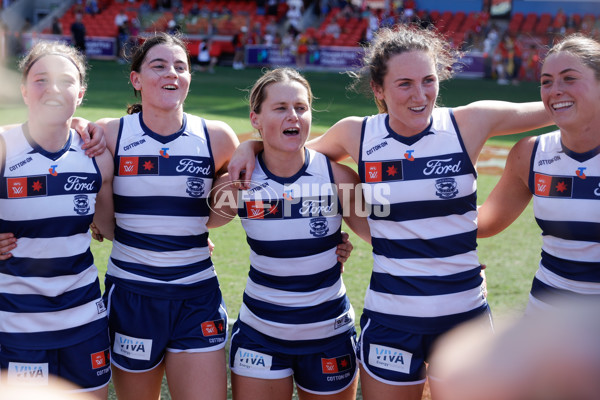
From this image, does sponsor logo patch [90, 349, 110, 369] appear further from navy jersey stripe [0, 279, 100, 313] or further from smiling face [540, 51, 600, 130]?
smiling face [540, 51, 600, 130]

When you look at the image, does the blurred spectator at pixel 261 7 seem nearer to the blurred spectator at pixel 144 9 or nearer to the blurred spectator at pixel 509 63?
the blurred spectator at pixel 144 9

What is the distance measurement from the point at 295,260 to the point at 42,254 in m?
1.21

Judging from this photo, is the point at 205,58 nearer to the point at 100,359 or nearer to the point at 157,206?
the point at 157,206

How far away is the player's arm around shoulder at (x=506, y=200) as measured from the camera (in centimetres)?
360

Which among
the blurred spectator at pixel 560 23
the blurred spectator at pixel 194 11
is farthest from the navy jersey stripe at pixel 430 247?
the blurred spectator at pixel 194 11

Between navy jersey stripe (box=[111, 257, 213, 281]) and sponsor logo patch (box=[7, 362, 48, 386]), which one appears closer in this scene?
sponsor logo patch (box=[7, 362, 48, 386])

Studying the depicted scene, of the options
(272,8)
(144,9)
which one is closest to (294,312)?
(272,8)

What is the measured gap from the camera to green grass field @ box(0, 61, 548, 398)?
22.0 ft

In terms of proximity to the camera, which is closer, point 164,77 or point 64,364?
point 64,364

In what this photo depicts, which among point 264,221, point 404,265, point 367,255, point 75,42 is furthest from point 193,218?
point 75,42

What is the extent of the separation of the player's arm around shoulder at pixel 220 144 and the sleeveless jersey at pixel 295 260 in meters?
0.28

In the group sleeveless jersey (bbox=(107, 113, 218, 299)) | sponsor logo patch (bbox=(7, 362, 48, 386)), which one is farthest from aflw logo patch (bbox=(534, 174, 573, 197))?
sponsor logo patch (bbox=(7, 362, 48, 386))

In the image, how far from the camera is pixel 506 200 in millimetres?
3686

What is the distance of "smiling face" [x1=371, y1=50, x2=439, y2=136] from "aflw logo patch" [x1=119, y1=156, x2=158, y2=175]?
49.9 inches
